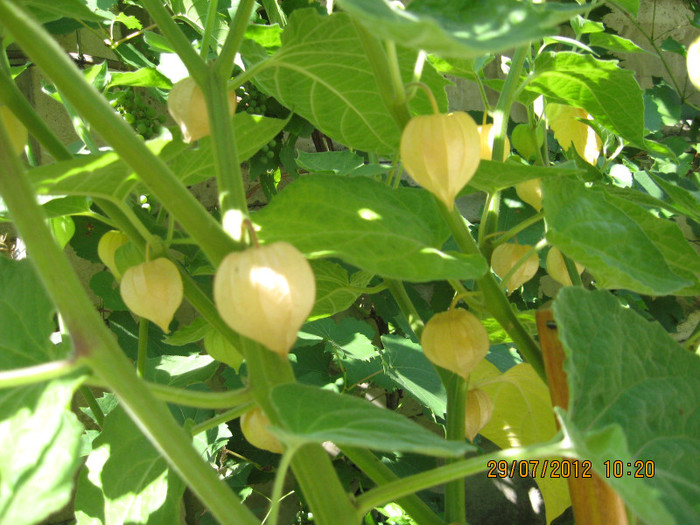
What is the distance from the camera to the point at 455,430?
Answer: 1.41 ft

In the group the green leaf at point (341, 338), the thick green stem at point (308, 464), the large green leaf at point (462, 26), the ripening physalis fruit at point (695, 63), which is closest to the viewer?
the large green leaf at point (462, 26)

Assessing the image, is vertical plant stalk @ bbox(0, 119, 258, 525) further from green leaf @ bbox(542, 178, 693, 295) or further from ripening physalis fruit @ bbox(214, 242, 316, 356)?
green leaf @ bbox(542, 178, 693, 295)

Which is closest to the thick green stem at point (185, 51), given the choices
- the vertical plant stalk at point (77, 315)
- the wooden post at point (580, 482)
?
the vertical plant stalk at point (77, 315)

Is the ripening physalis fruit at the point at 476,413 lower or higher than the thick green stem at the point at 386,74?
lower

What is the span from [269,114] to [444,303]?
0.42 meters

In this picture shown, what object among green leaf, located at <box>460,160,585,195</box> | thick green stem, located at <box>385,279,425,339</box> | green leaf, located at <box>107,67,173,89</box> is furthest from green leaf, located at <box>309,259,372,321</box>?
green leaf, located at <box>107,67,173,89</box>

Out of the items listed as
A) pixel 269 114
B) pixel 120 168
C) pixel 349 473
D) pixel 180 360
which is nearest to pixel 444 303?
pixel 349 473

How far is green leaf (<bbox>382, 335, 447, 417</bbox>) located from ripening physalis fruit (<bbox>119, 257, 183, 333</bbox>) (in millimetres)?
393

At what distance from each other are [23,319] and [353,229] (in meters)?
0.16

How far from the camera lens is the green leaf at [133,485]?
0.40 meters

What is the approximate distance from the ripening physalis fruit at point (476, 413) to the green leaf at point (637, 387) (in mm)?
121

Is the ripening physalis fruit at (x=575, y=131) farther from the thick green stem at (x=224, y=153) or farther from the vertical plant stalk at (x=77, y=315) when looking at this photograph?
the vertical plant stalk at (x=77, y=315)

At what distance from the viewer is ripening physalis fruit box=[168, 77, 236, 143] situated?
338 millimetres

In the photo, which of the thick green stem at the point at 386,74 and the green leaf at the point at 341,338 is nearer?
the thick green stem at the point at 386,74
